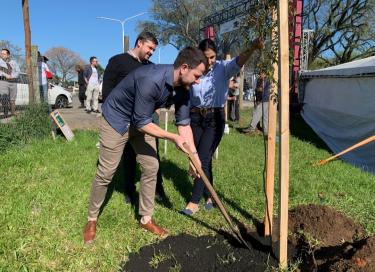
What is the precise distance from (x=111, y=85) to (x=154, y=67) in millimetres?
1222

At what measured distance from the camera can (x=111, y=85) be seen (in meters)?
4.54

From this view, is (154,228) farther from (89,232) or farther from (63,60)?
(63,60)

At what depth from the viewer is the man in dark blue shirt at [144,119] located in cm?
330

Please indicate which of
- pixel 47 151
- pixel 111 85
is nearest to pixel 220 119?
pixel 111 85

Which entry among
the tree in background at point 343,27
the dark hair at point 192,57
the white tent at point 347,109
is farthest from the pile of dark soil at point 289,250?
the tree in background at point 343,27

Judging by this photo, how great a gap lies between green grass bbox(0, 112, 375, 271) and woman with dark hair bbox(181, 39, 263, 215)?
1.70 feet

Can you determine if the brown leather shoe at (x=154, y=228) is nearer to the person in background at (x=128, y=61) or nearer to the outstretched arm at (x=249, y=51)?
the person in background at (x=128, y=61)

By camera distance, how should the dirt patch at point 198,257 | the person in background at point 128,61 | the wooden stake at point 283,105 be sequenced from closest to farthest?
the wooden stake at point 283,105 → the dirt patch at point 198,257 → the person in background at point 128,61

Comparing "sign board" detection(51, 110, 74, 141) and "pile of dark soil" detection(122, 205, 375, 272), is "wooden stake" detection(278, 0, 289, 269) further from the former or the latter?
"sign board" detection(51, 110, 74, 141)

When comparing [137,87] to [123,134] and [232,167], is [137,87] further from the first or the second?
[232,167]

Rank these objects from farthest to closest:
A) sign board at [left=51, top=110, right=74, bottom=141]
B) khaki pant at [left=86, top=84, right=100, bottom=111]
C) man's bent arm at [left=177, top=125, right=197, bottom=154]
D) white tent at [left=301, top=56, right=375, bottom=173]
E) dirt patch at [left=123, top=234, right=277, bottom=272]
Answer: khaki pant at [left=86, top=84, right=100, bottom=111], sign board at [left=51, top=110, right=74, bottom=141], white tent at [left=301, top=56, right=375, bottom=173], man's bent arm at [left=177, top=125, right=197, bottom=154], dirt patch at [left=123, top=234, right=277, bottom=272]

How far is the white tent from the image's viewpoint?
26.8 ft

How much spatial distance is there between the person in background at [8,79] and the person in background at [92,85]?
393 cm

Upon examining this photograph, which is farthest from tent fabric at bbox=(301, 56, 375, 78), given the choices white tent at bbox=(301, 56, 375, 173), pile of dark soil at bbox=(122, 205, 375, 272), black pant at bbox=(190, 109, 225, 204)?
pile of dark soil at bbox=(122, 205, 375, 272)
